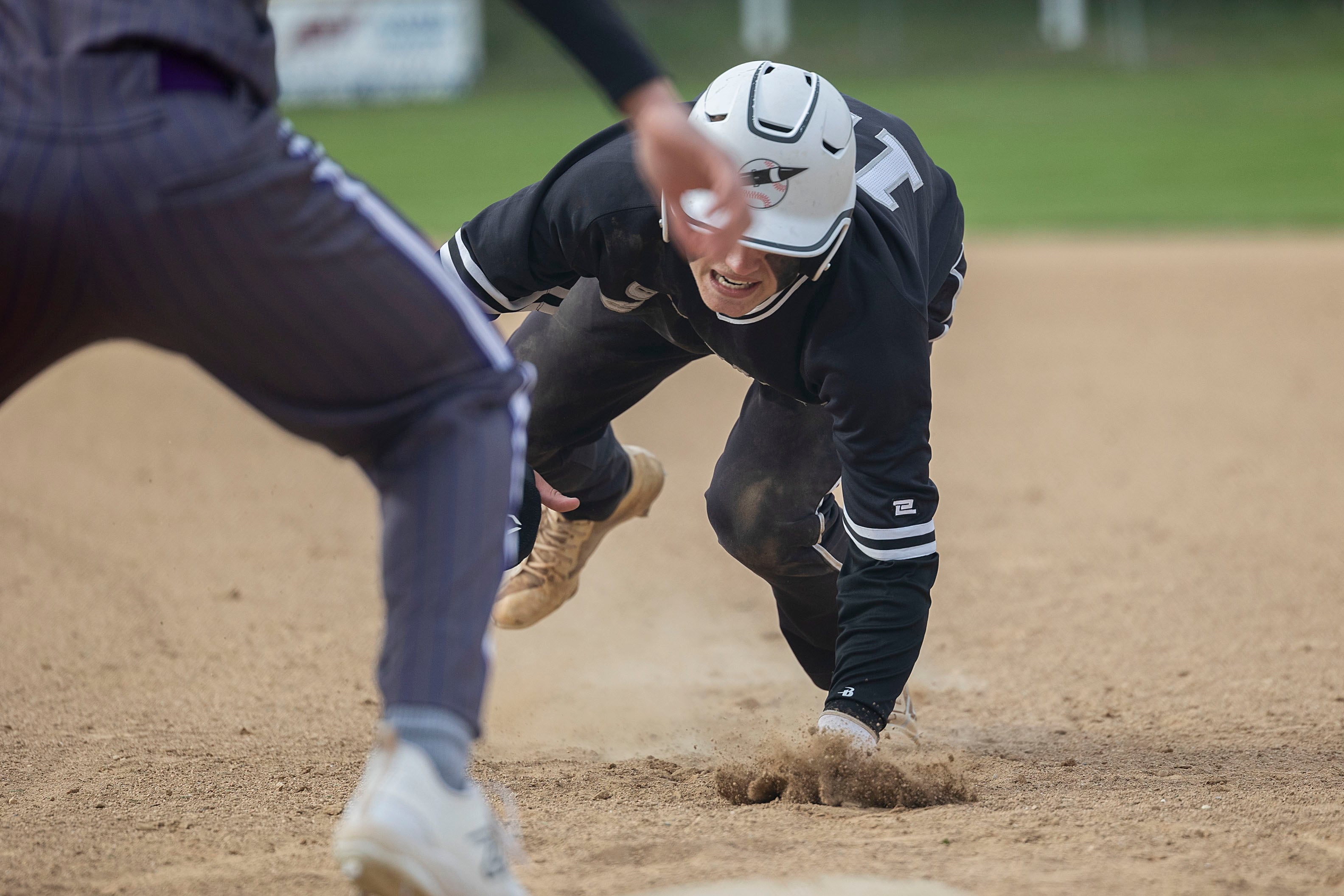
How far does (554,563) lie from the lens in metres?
3.56

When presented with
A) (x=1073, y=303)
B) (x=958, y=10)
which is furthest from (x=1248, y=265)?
(x=958, y=10)

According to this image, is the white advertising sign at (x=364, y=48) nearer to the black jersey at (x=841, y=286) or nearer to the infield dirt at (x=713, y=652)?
the infield dirt at (x=713, y=652)

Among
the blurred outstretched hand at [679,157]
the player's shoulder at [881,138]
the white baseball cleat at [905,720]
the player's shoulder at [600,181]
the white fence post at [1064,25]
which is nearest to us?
the blurred outstretched hand at [679,157]

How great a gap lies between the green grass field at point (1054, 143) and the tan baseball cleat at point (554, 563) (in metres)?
7.42

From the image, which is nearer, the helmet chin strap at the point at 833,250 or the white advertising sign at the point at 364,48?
the helmet chin strap at the point at 833,250

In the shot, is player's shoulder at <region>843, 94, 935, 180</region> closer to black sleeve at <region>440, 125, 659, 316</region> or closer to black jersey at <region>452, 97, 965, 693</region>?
black jersey at <region>452, 97, 965, 693</region>

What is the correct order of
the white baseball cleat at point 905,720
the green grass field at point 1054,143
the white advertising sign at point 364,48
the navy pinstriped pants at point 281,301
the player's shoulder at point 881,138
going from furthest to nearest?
the white advertising sign at point 364,48, the green grass field at point 1054,143, the white baseball cleat at point 905,720, the player's shoulder at point 881,138, the navy pinstriped pants at point 281,301

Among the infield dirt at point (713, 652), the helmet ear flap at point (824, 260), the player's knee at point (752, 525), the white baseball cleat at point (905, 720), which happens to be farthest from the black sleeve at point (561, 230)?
the white baseball cleat at point (905, 720)

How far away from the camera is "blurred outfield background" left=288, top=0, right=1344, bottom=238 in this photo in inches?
495

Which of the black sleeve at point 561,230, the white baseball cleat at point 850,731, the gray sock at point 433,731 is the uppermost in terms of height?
the black sleeve at point 561,230

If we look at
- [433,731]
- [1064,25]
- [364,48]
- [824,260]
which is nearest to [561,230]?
[824,260]

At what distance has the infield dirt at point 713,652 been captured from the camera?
80.7 inches

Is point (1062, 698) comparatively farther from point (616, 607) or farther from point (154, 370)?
point (154, 370)

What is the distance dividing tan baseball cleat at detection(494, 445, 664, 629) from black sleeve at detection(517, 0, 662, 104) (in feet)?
7.21
